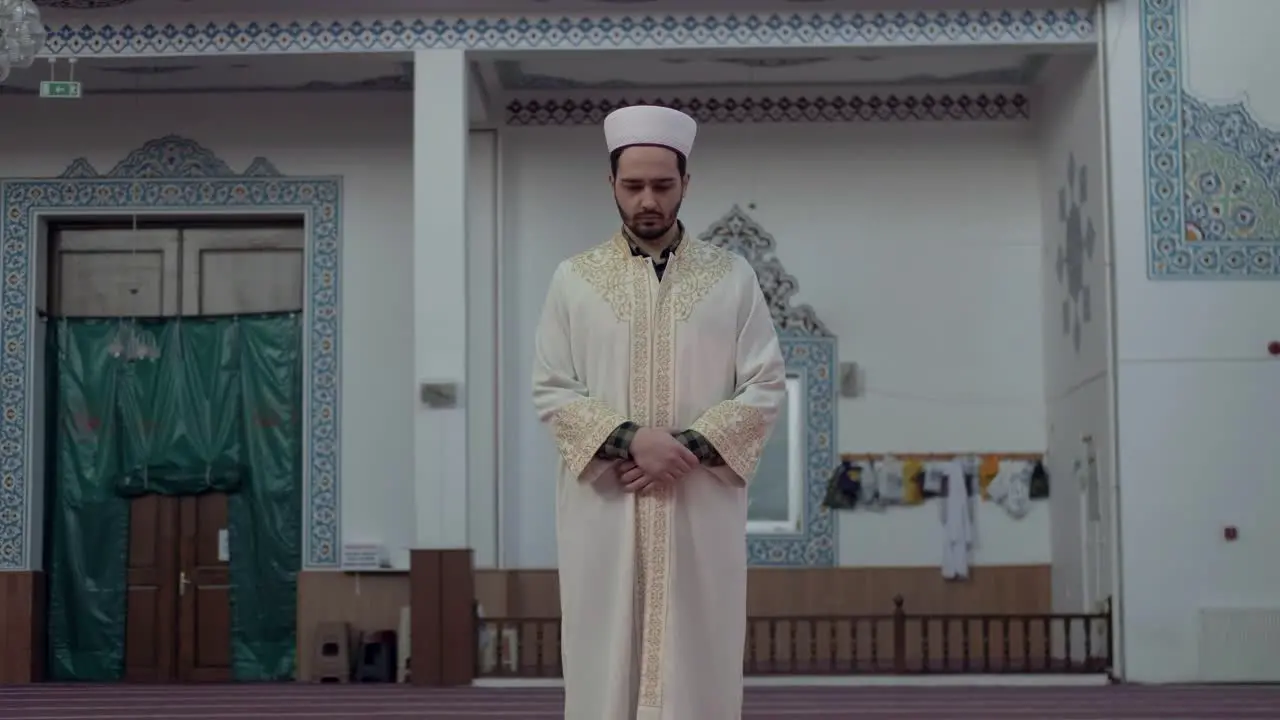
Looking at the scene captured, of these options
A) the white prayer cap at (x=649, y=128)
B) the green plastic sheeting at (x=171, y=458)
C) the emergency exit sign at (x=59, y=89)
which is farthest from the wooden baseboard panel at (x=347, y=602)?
the white prayer cap at (x=649, y=128)

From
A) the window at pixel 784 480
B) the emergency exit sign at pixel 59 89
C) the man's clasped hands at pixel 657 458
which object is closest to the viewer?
the man's clasped hands at pixel 657 458

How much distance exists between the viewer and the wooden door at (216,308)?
9586mm

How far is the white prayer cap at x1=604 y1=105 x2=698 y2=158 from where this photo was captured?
126 inches

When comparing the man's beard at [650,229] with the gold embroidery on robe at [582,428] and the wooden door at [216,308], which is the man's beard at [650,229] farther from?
the wooden door at [216,308]

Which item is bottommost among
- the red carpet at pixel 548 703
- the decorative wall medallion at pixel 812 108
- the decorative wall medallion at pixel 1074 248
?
the red carpet at pixel 548 703

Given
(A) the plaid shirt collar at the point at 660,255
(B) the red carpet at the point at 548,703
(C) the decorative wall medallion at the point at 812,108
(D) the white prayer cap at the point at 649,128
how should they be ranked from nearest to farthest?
(D) the white prayer cap at the point at 649,128 < (A) the plaid shirt collar at the point at 660,255 < (B) the red carpet at the point at 548,703 < (C) the decorative wall medallion at the point at 812,108

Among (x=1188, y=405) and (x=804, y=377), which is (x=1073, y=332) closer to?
(x=1188, y=405)

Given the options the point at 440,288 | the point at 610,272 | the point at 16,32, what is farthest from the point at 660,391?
the point at 440,288

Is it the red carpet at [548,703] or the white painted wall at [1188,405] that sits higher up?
the white painted wall at [1188,405]

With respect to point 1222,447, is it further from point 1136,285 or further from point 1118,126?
point 1118,126

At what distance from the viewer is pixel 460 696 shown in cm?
763

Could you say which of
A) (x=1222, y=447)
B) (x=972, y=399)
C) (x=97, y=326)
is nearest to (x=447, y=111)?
(x=97, y=326)

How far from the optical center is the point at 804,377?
381 inches

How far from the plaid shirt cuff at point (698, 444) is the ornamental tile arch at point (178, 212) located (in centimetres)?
666
